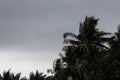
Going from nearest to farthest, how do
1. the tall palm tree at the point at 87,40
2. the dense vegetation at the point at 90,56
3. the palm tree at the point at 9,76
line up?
the dense vegetation at the point at 90,56 < the tall palm tree at the point at 87,40 < the palm tree at the point at 9,76

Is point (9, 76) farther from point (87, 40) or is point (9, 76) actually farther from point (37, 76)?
point (87, 40)

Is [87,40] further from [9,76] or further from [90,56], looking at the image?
[9,76]

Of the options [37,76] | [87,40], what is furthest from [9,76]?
[87,40]

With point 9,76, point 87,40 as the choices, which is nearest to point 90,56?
point 87,40

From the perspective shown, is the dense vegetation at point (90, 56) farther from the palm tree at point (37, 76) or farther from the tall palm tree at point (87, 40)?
the palm tree at point (37, 76)

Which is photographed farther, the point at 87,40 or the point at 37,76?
the point at 37,76

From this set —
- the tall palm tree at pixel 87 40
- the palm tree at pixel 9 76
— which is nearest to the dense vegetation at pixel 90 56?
the tall palm tree at pixel 87 40

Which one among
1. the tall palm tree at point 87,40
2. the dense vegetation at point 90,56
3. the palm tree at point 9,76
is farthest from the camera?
the palm tree at point 9,76

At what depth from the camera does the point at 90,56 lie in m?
53.3

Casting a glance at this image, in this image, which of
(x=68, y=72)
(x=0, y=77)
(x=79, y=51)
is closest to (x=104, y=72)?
(x=68, y=72)

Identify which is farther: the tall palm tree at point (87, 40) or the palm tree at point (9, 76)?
the palm tree at point (9, 76)

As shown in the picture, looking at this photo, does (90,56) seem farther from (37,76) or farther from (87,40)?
(37,76)

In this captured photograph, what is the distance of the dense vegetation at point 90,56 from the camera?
41.8 m

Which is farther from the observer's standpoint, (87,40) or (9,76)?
(9,76)
